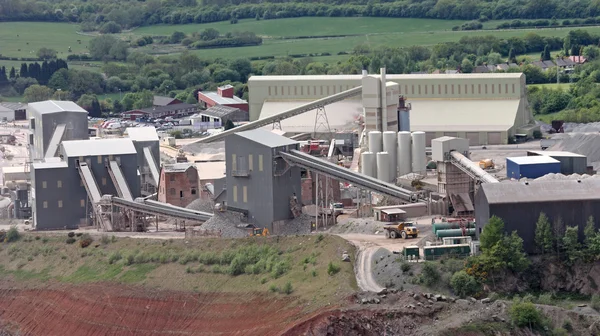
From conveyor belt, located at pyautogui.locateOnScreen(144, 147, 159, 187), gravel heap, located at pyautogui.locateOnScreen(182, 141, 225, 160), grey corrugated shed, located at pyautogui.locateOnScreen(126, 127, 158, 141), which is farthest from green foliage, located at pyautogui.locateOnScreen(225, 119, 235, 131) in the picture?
conveyor belt, located at pyautogui.locateOnScreen(144, 147, 159, 187)

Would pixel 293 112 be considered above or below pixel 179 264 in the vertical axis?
above

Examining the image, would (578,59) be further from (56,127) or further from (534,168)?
(534,168)

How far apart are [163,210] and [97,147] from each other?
7141 mm

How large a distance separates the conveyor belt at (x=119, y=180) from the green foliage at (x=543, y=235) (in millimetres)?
24969

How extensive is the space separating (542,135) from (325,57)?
6740 cm

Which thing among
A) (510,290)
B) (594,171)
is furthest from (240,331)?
(594,171)

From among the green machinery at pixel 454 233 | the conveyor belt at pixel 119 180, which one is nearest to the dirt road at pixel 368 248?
the green machinery at pixel 454 233

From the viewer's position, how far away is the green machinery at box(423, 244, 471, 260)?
67.2 m

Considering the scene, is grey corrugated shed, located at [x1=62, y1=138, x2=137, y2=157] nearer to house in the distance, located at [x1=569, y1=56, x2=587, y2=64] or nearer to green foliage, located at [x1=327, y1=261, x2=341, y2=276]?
green foliage, located at [x1=327, y1=261, x2=341, y2=276]

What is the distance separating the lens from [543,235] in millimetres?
67062

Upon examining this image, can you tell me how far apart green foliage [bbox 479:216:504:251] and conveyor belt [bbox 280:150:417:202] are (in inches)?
468

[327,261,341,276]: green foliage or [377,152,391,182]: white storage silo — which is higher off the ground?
[377,152,391,182]: white storage silo

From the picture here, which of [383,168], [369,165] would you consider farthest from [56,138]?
[383,168]

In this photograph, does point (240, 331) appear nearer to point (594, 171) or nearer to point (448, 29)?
point (594, 171)
